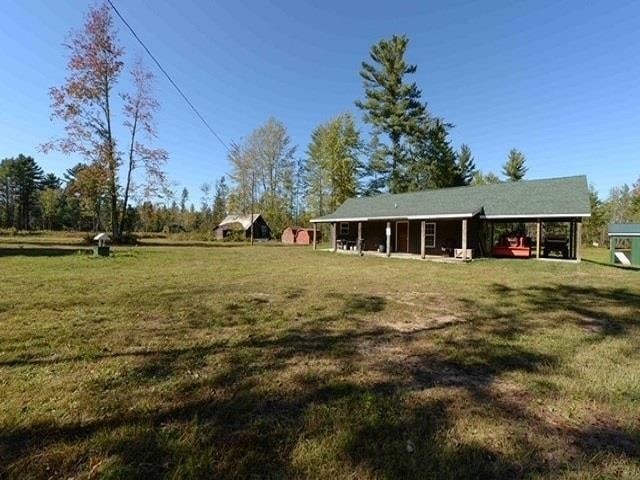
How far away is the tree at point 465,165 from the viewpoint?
38.5 meters

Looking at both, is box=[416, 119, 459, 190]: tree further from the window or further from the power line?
the power line

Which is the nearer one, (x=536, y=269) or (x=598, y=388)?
(x=598, y=388)

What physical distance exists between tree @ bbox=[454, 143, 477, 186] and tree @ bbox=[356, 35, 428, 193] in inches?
315

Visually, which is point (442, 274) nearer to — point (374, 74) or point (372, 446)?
point (372, 446)

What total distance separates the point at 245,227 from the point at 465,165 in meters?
27.1

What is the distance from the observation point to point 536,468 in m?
2.15

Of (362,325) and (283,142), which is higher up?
(283,142)

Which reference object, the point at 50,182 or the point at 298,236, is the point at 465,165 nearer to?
the point at 298,236

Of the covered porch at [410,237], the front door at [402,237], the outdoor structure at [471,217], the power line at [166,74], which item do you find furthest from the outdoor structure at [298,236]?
the power line at [166,74]

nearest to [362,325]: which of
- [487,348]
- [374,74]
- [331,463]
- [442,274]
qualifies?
[487,348]

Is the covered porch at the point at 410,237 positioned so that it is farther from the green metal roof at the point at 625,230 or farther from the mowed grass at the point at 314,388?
the mowed grass at the point at 314,388

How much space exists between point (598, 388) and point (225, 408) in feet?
10.6

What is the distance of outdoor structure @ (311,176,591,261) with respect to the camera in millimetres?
15781

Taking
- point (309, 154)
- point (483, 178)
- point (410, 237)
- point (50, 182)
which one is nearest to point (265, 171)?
point (309, 154)
